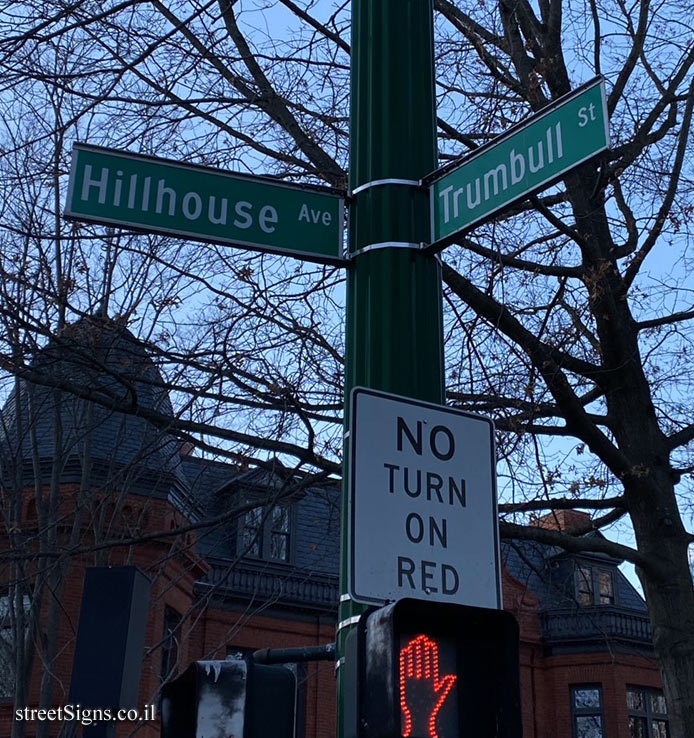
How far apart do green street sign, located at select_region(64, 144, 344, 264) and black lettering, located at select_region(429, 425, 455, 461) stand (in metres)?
1.10

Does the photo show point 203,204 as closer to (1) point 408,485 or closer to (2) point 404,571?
(1) point 408,485

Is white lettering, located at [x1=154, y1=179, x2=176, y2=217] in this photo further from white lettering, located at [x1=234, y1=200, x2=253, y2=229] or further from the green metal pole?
the green metal pole

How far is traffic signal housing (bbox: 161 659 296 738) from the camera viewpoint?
361 centimetres

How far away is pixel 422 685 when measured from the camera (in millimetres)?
2775

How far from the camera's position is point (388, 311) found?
13.5 feet

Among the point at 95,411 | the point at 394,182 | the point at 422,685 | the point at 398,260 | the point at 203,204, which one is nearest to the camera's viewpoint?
the point at 422,685

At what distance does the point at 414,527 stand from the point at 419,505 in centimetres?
8

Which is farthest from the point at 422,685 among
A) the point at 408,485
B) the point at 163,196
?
the point at 163,196

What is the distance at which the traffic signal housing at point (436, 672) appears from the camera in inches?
105

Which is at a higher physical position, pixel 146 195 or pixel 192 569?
pixel 192 569

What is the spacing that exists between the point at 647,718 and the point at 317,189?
81.8ft

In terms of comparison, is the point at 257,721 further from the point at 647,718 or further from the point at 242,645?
the point at 647,718

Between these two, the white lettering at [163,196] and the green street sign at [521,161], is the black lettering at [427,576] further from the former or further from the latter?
the white lettering at [163,196]

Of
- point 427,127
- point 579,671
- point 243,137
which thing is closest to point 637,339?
point 243,137
